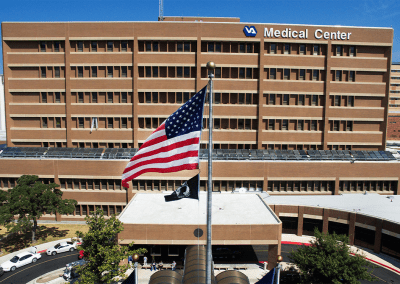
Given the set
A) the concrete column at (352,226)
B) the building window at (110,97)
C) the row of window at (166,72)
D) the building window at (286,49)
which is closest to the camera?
the concrete column at (352,226)

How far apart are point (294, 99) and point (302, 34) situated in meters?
11.0

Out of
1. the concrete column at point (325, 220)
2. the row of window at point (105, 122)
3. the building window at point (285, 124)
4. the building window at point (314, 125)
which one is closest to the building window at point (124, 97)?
the row of window at point (105, 122)

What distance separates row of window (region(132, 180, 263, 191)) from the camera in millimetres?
41688

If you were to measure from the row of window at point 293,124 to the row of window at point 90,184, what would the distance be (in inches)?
1091

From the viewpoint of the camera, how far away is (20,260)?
29266mm

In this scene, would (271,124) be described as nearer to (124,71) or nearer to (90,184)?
(124,71)

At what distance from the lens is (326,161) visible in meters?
42.0

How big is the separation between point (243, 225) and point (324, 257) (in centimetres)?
829

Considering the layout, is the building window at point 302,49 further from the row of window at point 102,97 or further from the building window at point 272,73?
the row of window at point 102,97

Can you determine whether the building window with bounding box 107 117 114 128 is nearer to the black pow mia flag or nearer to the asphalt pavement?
the asphalt pavement

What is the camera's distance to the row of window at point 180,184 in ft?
137

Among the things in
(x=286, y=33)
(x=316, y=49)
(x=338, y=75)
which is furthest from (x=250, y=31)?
(x=338, y=75)

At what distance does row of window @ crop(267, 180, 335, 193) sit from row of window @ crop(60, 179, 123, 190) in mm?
25438

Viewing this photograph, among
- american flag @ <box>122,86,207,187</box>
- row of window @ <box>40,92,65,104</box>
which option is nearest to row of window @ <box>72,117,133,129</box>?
row of window @ <box>40,92,65,104</box>
